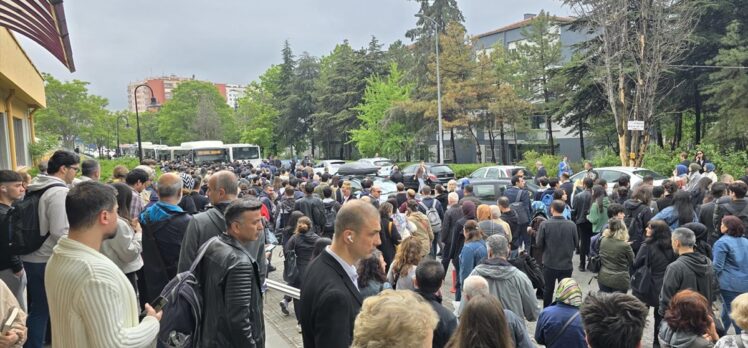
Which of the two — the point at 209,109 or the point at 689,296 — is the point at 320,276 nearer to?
the point at 689,296

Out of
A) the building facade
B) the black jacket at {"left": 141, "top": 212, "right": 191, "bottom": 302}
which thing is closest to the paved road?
the black jacket at {"left": 141, "top": 212, "right": 191, "bottom": 302}

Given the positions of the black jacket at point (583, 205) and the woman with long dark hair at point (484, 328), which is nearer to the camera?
the woman with long dark hair at point (484, 328)

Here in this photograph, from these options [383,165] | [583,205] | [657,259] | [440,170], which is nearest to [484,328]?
[657,259]

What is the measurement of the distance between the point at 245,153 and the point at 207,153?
3.19 metres

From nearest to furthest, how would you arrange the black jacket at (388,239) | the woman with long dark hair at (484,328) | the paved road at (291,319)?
the woman with long dark hair at (484,328)
the paved road at (291,319)
the black jacket at (388,239)

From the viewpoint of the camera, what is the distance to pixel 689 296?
3957 mm

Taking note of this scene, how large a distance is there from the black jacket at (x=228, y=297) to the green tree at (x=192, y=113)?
75.1m

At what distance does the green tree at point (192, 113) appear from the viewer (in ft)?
250

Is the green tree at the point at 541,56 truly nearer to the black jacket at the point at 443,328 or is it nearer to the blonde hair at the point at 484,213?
the blonde hair at the point at 484,213

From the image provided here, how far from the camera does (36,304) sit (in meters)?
4.82

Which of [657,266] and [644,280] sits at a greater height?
[657,266]

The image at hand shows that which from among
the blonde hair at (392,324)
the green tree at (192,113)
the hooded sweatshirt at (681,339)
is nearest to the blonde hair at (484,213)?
the hooded sweatshirt at (681,339)

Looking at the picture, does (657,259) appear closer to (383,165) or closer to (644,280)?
(644,280)

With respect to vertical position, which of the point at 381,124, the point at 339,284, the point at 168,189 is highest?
the point at 381,124
